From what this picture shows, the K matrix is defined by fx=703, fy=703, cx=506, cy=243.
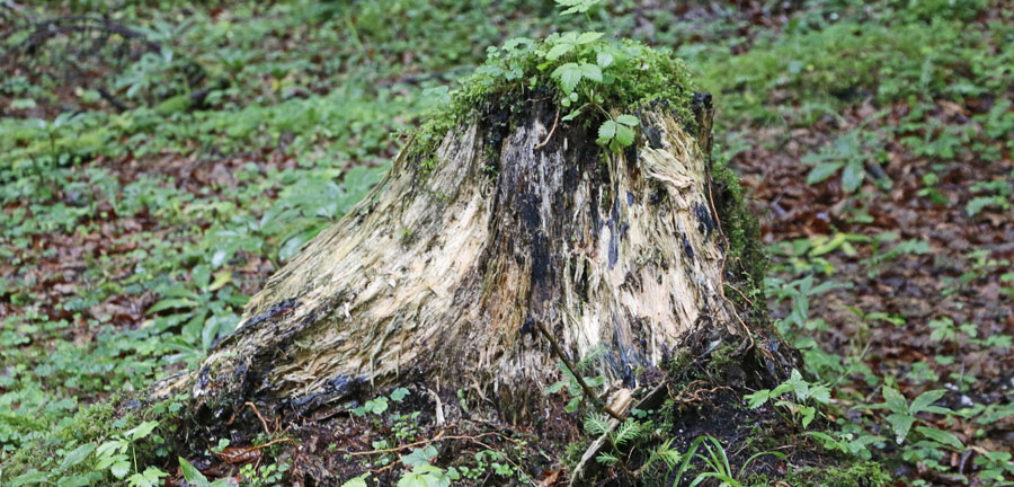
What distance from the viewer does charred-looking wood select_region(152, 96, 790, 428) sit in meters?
2.80

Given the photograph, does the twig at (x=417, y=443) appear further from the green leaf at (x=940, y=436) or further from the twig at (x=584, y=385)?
the green leaf at (x=940, y=436)

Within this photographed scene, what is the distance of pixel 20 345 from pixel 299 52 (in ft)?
19.6

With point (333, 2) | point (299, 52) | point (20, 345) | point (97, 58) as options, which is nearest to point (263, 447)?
point (20, 345)

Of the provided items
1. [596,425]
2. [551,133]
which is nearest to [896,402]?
[596,425]

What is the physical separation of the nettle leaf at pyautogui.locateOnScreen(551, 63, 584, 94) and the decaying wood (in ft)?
0.77

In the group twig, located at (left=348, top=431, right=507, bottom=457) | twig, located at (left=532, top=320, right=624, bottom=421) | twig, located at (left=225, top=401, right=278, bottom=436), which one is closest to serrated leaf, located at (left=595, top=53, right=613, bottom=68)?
twig, located at (left=532, top=320, right=624, bottom=421)

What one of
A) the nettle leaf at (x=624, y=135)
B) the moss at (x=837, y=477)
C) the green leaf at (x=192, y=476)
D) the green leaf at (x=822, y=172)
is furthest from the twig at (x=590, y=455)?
the green leaf at (x=822, y=172)

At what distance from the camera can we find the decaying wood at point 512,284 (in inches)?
110

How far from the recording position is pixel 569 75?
266 centimetres

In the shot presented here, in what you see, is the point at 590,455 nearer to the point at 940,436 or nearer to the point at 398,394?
the point at 398,394

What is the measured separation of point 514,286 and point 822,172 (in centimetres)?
459

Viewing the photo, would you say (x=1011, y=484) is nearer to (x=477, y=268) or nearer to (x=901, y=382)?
(x=901, y=382)

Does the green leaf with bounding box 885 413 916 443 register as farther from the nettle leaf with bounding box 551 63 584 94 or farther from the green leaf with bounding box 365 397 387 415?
the green leaf with bounding box 365 397 387 415

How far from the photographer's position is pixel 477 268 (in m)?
2.96
